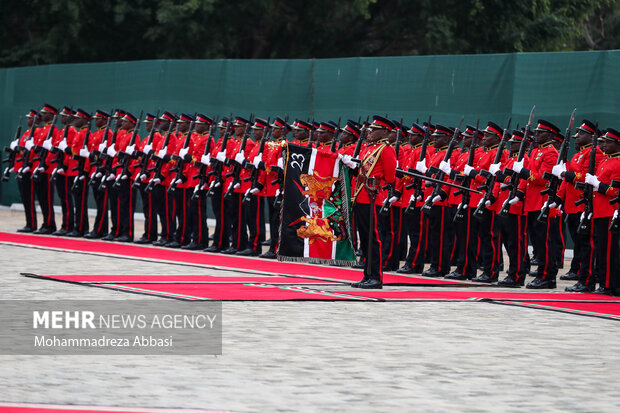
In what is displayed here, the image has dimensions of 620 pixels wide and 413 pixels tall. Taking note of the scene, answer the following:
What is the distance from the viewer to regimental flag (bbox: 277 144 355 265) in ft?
43.4

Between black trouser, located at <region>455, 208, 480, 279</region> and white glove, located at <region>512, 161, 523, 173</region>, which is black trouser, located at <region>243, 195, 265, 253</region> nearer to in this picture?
black trouser, located at <region>455, 208, 480, 279</region>

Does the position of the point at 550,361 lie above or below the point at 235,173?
below

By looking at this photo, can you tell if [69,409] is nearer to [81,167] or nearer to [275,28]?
[81,167]

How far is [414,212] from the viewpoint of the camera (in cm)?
1516

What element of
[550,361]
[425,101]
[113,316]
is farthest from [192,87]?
[550,361]

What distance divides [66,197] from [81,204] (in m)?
0.37

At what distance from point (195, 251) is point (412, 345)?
9082mm

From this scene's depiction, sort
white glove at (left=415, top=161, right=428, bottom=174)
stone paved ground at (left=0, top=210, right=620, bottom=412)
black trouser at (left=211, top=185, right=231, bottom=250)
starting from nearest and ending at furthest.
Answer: stone paved ground at (left=0, top=210, right=620, bottom=412) < white glove at (left=415, top=161, right=428, bottom=174) < black trouser at (left=211, top=185, right=231, bottom=250)

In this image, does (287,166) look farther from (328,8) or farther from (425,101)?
(328,8)

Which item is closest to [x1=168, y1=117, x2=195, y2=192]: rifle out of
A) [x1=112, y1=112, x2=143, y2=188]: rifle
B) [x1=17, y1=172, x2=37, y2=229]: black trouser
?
[x1=112, y1=112, x2=143, y2=188]: rifle

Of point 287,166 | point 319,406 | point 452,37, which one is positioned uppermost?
point 452,37

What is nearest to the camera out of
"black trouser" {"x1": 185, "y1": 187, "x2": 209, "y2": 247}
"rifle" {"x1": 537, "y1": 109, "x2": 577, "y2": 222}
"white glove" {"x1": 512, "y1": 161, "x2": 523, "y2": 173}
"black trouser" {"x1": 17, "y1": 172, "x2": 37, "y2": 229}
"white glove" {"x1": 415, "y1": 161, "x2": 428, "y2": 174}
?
"rifle" {"x1": 537, "y1": 109, "x2": 577, "y2": 222}

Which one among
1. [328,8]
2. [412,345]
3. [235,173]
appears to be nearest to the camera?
[412,345]

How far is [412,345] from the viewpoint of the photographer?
879 cm
